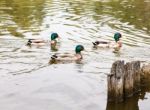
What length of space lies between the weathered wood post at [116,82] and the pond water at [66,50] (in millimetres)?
385

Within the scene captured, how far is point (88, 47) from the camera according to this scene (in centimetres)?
2598

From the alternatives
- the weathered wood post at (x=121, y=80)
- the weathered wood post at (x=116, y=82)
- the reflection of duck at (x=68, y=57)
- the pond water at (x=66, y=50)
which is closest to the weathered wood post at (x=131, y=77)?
the weathered wood post at (x=121, y=80)

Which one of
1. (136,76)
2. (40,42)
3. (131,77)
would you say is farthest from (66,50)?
(131,77)

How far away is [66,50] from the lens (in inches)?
1003

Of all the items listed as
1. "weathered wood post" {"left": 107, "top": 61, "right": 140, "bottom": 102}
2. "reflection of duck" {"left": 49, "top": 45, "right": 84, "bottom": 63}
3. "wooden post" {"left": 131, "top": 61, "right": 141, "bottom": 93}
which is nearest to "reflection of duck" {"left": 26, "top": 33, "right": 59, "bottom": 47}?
"reflection of duck" {"left": 49, "top": 45, "right": 84, "bottom": 63}

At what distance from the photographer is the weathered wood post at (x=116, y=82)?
631 inches

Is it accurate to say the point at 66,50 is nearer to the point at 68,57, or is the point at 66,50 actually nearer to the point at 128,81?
the point at 68,57

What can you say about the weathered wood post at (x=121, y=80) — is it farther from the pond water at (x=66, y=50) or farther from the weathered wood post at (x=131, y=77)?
the pond water at (x=66, y=50)

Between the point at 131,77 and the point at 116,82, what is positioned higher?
the point at 131,77

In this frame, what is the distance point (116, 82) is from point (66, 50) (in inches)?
378

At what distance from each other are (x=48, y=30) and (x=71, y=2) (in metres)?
15.0

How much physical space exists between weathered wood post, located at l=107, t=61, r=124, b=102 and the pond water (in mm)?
385

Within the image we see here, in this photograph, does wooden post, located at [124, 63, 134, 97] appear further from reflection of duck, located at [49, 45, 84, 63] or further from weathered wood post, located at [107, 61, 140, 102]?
reflection of duck, located at [49, 45, 84, 63]

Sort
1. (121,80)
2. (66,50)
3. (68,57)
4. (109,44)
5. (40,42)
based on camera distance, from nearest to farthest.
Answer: (121,80) → (68,57) → (66,50) → (40,42) → (109,44)
